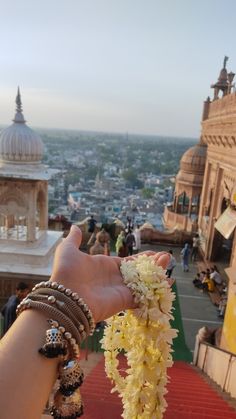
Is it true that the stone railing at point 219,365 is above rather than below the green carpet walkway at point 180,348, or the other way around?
above

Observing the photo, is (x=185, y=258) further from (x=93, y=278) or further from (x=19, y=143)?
(x=93, y=278)

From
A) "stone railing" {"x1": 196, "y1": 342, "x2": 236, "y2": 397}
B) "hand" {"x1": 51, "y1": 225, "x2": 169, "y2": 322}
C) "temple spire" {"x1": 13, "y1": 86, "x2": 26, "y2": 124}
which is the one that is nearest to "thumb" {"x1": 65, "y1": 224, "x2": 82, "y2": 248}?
"hand" {"x1": 51, "y1": 225, "x2": 169, "y2": 322}

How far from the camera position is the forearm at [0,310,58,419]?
4.51ft

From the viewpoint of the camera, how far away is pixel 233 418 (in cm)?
407

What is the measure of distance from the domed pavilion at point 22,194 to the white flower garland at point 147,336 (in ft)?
23.4

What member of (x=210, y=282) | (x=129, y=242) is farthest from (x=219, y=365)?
(x=129, y=242)

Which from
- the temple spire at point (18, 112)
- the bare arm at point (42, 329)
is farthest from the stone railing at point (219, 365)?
the temple spire at point (18, 112)

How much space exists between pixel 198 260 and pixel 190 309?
13.2ft

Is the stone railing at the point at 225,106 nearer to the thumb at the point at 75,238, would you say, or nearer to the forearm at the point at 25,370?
the thumb at the point at 75,238

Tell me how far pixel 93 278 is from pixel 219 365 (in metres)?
4.49

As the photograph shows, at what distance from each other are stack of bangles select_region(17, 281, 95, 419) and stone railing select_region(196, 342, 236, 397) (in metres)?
4.15

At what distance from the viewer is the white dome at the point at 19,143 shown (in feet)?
32.3

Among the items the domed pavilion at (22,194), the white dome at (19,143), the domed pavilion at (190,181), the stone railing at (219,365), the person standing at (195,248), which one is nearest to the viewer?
the stone railing at (219,365)

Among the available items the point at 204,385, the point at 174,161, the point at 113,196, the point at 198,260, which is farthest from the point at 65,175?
the point at 204,385
